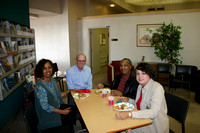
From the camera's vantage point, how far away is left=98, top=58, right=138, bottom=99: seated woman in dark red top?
2.62 meters

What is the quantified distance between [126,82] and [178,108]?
0.96 metres

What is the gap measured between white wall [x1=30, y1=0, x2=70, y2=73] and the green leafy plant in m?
3.43

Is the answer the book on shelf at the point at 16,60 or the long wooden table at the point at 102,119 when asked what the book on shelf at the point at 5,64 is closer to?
the book on shelf at the point at 16,60

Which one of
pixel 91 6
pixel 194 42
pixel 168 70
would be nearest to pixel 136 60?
pixel 168 70

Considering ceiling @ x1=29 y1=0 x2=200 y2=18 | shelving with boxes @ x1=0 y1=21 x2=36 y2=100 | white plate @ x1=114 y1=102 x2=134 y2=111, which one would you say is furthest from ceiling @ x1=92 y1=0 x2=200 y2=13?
white plate @ x1=114 y1=102 x2=134 y2=111

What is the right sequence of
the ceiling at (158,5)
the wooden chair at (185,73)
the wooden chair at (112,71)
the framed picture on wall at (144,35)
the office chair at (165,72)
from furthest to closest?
the ceiling at (158,5), the framed picture on wall at (144,35), the wooden chair at (112,71), the office chair at (165,72), the wooden chair at (185,73)

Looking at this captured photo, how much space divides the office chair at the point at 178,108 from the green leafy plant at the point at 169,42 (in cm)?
359

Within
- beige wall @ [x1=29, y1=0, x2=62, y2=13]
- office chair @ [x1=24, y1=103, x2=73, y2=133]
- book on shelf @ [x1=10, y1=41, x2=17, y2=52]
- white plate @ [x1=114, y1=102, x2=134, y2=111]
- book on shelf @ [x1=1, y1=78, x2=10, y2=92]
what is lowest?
office chair @ [x1=24, y1=103, x2=73, y2=133]

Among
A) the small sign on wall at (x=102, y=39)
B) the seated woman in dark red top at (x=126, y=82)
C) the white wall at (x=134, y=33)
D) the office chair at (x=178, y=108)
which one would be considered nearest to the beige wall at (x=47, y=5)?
the white wall at (x=134, y=33)

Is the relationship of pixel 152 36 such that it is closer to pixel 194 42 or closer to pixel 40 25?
pixel 194 42

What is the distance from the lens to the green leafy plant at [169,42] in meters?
5.17

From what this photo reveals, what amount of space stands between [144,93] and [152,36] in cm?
420

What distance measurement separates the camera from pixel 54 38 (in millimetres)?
6762

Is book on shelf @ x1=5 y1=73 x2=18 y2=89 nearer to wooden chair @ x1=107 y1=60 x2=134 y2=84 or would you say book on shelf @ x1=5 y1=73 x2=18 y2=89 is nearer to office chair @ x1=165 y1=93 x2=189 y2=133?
office chair @ x1=165 y1=93 x2=189 y2=133
